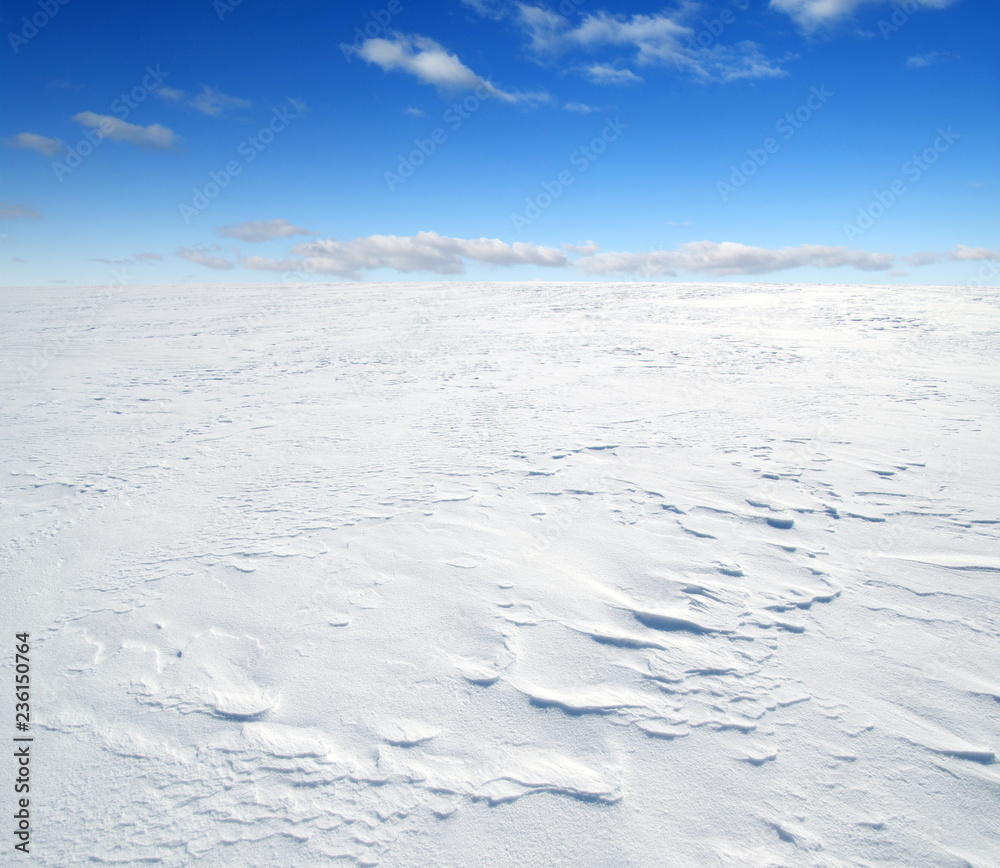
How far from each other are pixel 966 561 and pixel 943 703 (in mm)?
1389

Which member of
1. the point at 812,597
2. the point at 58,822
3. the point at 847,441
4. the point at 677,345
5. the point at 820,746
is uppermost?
the point at 677,345

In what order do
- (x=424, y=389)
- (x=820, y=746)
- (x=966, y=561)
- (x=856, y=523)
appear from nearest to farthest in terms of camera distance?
(x=820, y=746), (x=966, y=561), (x=856, y=523), (x=424, y=389)

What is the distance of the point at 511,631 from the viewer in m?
2.43

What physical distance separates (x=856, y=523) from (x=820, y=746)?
6.72 ft

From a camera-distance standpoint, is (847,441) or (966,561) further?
(847,441)

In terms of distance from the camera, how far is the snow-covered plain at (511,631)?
162 cm

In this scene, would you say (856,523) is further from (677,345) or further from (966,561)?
(677,345)

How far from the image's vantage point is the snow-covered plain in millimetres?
1624

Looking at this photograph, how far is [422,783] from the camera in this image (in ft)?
5.65

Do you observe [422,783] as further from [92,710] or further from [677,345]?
[677,345]

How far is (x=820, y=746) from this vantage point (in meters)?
1.84

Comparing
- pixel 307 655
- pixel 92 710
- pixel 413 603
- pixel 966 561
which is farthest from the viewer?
pixel 966 561

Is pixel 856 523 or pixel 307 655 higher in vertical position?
pixel 856 523

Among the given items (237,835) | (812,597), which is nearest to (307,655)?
(237,835)
